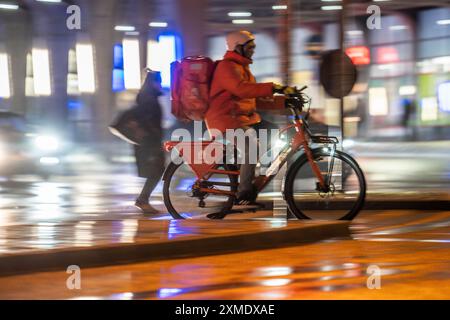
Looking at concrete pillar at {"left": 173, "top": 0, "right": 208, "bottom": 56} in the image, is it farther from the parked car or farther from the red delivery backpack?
the red delivery backpack

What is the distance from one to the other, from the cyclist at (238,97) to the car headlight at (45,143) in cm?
998

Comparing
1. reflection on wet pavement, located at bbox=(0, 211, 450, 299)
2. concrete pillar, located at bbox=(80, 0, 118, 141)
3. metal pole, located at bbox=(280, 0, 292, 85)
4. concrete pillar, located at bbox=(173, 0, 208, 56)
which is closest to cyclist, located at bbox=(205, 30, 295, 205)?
reflection on wet pavement, located at bbox=(0, 211, 450, 299)

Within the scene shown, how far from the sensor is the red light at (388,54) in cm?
4238

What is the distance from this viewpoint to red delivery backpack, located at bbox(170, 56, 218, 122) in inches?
368

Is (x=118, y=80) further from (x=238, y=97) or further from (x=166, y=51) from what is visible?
(x=238, y=97)

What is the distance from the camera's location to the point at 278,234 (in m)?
8.51

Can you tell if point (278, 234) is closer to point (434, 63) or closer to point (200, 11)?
point (200, 11)

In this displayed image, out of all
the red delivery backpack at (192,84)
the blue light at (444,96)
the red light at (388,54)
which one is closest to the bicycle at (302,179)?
the red delivery backpack at (192,84)

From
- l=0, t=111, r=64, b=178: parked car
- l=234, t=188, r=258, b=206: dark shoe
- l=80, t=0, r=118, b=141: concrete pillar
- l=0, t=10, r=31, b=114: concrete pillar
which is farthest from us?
l=80, t=0, r=118, b=141: concrete pillar

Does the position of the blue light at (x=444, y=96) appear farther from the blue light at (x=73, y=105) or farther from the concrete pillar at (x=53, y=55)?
the blue light at (x=73, y=105)

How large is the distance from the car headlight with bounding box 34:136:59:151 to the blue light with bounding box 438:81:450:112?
24790mm

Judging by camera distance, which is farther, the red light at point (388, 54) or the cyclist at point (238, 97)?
the red light at point (388, 54)

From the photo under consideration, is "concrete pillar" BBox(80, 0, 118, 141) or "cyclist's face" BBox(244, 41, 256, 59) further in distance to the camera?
"concrete pillar" BBox(80, 0, 118, 141)
